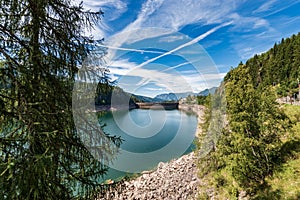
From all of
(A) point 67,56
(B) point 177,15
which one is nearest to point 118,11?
(A) point 67,56

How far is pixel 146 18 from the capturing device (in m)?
5.49

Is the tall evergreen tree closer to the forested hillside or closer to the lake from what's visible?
the lake

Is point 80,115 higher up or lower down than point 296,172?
higher up

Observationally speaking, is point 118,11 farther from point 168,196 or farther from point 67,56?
point 168,196

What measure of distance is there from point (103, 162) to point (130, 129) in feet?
62.8

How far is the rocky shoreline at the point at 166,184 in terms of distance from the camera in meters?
8.43

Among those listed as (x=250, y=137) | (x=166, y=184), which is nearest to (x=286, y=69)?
(x=166, y=184)

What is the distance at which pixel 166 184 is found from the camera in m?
9.48

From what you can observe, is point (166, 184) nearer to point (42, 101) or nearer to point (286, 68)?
point (42, 101)

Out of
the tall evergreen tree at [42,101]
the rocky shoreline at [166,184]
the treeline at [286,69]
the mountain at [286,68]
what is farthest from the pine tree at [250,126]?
the mountain at [286,68]

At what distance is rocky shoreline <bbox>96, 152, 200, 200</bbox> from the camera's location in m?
8.43

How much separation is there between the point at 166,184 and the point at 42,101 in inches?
343

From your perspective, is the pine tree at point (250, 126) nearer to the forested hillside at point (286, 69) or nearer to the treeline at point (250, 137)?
the treeline at point (250, 137)

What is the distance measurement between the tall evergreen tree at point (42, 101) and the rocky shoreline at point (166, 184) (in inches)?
230
